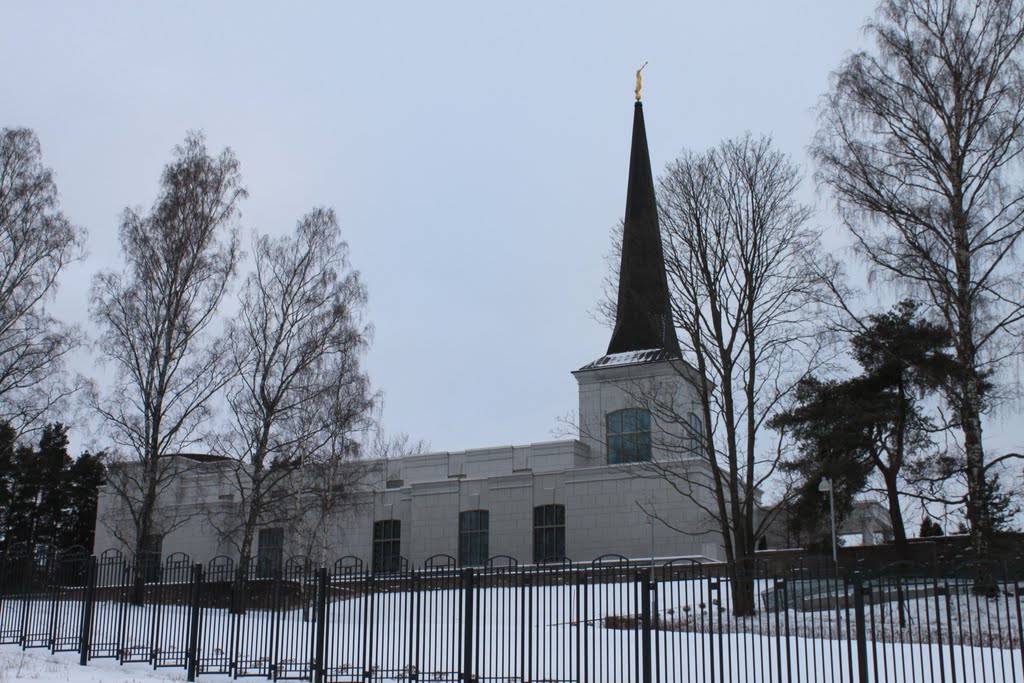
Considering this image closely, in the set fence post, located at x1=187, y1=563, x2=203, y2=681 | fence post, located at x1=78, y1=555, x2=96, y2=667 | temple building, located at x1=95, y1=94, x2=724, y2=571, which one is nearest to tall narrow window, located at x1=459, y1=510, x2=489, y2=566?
temple building, located at x1=95, y1=94, x2=724, y2=571

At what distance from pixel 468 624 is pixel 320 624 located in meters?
2.58

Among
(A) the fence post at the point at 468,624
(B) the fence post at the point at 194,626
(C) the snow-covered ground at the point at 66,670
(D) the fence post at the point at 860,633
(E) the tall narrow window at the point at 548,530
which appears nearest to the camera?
(D) the fence post at the point at 860,633

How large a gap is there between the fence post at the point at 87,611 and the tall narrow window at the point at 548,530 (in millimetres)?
19970

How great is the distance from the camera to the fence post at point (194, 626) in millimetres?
14469

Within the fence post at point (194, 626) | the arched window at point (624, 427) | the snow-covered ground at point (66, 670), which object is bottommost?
the snow-covered ground at point (66, 670)

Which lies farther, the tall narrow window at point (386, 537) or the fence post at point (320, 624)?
the tall narrow window at point (386, 537)

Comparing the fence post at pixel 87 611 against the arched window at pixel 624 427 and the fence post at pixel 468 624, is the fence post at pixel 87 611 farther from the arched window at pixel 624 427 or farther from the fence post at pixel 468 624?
the arched window at pixel 624 427

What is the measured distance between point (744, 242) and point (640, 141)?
20.1 m

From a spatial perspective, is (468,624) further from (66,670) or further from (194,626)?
(66,670)

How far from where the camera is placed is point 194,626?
48.1 feet

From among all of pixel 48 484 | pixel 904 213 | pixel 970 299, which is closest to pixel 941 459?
pixel 970 299

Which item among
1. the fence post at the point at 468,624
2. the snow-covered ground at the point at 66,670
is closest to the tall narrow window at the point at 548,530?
the snow-covered ground at the point at 66,670

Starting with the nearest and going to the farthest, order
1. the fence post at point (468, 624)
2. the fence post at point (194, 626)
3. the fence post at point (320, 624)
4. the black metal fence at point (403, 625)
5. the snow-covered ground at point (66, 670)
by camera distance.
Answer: the black metal fence at point (403, 625) < the fence post at point (468, 624) < the snow-covered ground at point (66, 670) < the fence post at point (320, 624) < the fence post at point (194, 626)

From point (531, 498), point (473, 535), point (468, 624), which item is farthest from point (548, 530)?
point (468, 624)
